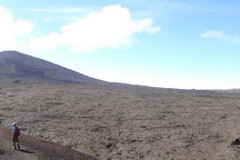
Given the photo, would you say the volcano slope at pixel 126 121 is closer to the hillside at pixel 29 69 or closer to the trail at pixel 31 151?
the trail at pixel 31 151

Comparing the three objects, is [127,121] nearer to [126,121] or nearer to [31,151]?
[126,121]

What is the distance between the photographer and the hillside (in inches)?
3610

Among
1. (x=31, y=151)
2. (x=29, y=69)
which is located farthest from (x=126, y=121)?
(x=29, y=69)

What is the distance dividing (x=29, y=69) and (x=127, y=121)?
5598 cm

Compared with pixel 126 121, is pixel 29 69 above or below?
above

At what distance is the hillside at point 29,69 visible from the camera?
91.7 meters

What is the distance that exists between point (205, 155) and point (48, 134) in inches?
667

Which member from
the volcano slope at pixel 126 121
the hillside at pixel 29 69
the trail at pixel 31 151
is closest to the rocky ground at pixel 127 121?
the volcano slope at pixel 126 121

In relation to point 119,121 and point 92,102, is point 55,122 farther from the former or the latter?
point 92,102

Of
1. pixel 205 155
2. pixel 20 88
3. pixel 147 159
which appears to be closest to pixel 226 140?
pixel 205 155

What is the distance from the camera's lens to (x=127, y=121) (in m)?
51.8

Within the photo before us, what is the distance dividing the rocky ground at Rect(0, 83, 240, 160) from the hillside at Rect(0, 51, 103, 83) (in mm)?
20236

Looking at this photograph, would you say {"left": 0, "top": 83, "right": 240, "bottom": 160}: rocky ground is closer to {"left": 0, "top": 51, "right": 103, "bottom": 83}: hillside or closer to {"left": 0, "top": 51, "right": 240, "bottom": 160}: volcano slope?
{"left": 0, "top": 51, "right": 240, "bottom": 160}: volcano slope

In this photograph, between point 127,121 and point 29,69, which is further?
point 29,69
